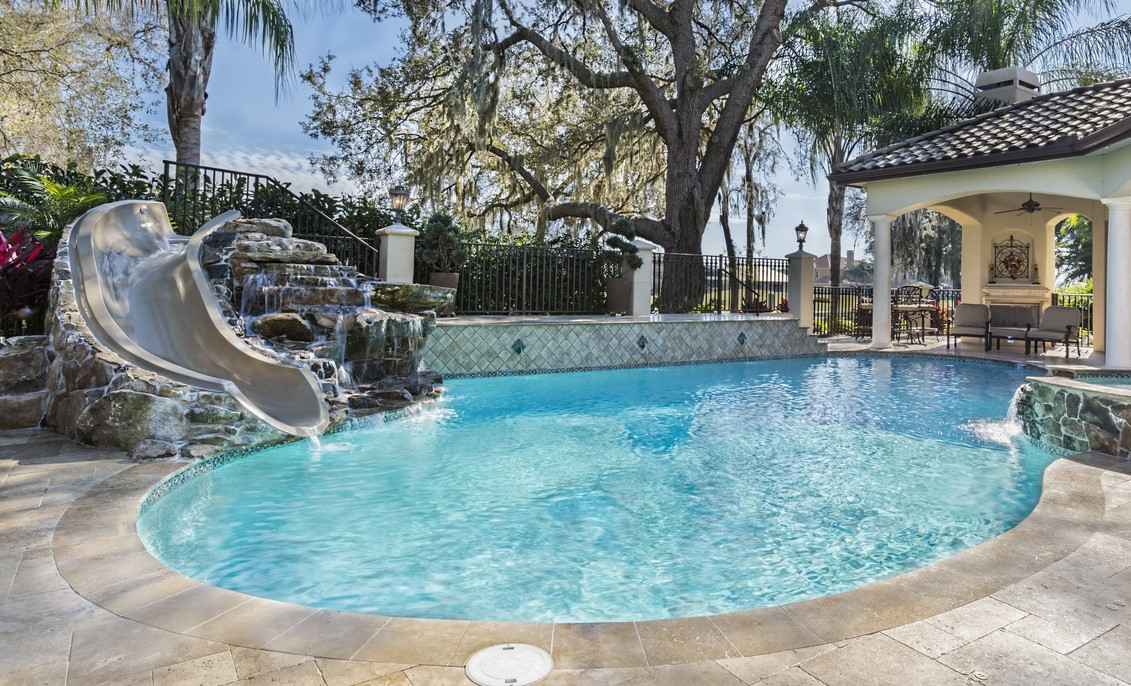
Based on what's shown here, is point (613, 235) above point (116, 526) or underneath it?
above

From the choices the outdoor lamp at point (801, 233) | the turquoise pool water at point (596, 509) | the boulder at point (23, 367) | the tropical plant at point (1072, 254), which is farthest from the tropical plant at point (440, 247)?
the tropical plant at point (1072, 254)

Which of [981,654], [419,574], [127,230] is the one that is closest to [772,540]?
[981,654]

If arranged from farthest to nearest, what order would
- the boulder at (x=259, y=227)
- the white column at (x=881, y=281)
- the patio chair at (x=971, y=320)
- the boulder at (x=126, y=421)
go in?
the white column at (x=881, y=281)
the patio chair at (x=971, y=320)
the boulder at (x=259, y=227)
the boulder at (x=126, y=421)

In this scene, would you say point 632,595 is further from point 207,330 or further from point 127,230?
point 127,230

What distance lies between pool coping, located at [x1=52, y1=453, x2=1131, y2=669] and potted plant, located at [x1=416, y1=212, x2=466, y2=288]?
8.27 m

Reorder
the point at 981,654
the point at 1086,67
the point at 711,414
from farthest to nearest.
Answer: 1. the point at 1086,67
2. the point at 711,414
3. the point at 981,654

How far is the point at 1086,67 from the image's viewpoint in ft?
48.9

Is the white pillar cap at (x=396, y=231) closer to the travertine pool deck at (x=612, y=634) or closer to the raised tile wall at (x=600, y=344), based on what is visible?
the raised tile wall at (x=600, y=344)

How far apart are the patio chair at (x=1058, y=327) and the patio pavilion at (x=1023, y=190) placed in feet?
2.52

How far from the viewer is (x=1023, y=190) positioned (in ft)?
37.0

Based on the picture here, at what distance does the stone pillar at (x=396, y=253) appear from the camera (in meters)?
9.99

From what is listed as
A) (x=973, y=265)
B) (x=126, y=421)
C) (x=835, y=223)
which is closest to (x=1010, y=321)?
(x=973, y=265)

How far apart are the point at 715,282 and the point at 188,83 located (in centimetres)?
1064

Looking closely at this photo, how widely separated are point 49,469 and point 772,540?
13.7 ft
